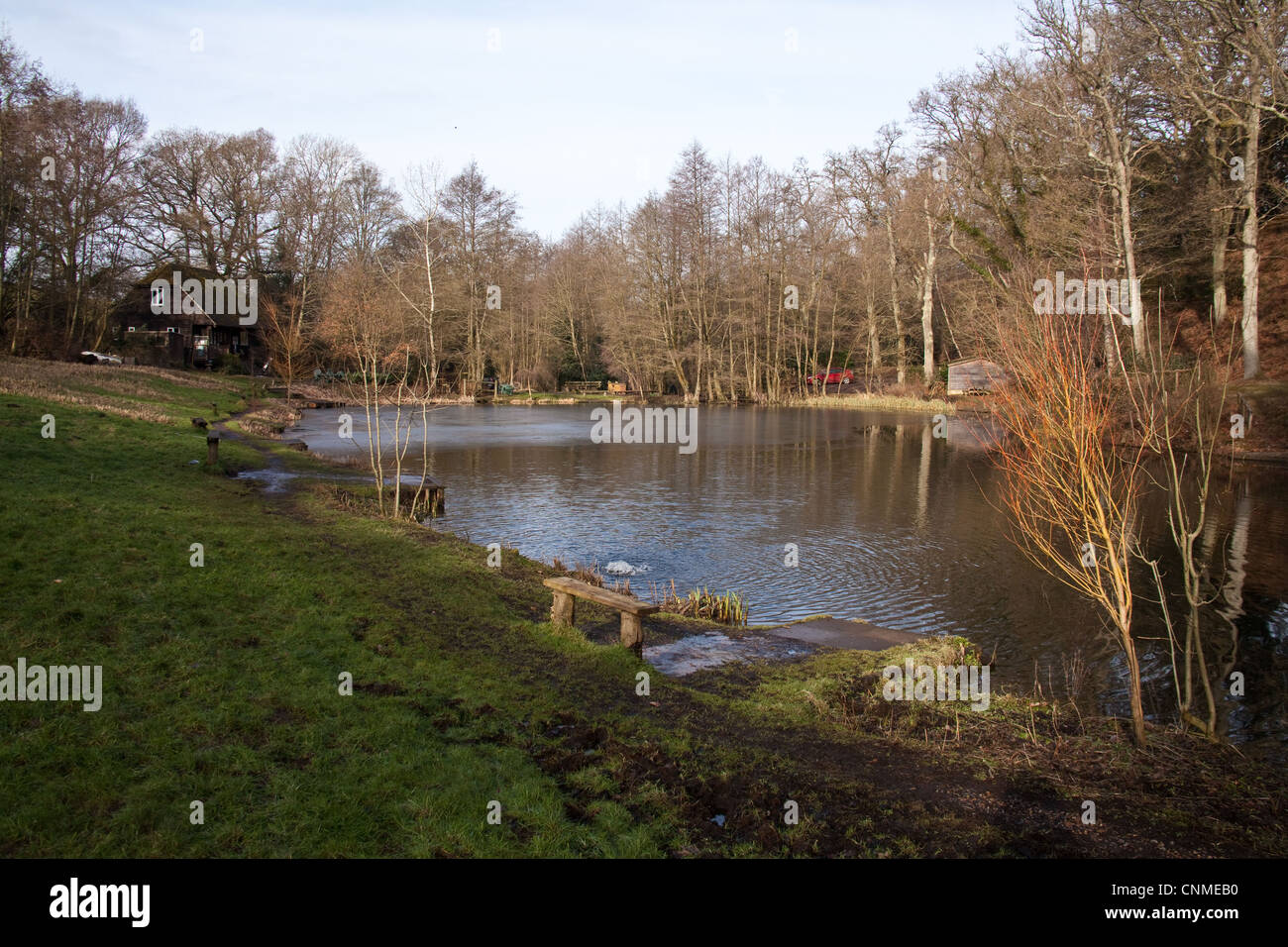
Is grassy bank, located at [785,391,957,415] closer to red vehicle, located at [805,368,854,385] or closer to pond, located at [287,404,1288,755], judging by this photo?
red vehicle, located at [805,368,854,385]

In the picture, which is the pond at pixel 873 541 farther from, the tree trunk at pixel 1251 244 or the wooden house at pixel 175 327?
the wooden house at pixel 175 327

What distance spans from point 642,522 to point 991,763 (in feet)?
39.4

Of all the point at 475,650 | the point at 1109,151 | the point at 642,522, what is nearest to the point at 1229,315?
the point at 1109,151

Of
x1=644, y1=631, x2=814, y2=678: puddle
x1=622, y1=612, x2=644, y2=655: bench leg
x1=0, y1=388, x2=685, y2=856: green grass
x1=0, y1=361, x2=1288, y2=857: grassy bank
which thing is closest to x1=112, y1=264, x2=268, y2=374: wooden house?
x1=0, y1=388, x2=685, y2=856: green grass

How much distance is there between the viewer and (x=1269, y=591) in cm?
1195

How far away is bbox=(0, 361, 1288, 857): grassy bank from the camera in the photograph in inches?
170

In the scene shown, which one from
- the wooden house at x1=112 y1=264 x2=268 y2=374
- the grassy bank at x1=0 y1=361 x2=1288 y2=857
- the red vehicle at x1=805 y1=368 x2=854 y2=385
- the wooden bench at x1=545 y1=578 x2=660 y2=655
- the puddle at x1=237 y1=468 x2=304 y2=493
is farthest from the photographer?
the red vehicle at x1=805 y1=368 x2=854 y2=385

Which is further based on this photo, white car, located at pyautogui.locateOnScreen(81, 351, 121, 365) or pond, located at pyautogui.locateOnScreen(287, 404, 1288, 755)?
white car, located at pyautogui.locateOnScreen(81, 351, 121, 365)

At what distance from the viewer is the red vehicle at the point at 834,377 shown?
5922 centimetres

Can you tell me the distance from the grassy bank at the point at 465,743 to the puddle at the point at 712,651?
352mm

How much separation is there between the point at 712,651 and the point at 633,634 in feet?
4.66

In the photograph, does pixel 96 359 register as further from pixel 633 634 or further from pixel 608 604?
pixel 633 634

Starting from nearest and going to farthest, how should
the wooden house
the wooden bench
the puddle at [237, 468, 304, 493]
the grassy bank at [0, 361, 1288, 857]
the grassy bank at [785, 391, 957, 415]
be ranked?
the grassy bank at [0, 361, 1288, 857] → the wooden bench → the puddle at [237, 468, 304, 493] → the grassy bank at [785, 391, 957, 415] → the wooden house
